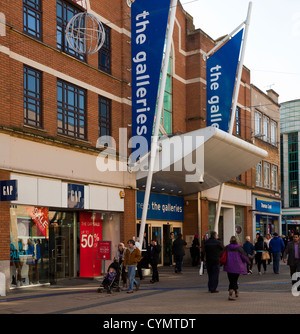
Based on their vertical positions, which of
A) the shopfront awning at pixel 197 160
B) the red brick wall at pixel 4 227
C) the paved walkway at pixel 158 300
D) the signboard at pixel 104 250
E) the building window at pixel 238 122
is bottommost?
the paved walkway at pixel 158 300

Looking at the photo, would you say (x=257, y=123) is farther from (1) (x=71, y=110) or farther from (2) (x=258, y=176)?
(1) (x=71, y=110)

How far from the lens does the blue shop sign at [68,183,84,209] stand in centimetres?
1708

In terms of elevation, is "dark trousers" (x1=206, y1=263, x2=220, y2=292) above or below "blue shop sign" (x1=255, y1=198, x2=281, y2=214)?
below

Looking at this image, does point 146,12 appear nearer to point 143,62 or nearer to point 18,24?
point 143,62

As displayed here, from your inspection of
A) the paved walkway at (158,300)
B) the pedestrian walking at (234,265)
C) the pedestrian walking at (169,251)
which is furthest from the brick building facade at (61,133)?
the pedestrian walking at (234,265)

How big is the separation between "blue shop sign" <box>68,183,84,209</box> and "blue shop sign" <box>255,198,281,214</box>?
19.4 meters

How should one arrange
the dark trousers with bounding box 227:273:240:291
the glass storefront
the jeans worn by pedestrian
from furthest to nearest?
the glass storefront
the jeans worn by pedestrian
the dark trousers with bounding box 227:273:240:291

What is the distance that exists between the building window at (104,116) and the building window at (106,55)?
1340mm

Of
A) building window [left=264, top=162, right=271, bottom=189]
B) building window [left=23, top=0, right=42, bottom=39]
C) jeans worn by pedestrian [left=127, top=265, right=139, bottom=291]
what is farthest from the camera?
building window [left=264, top=162, right=271, bottom=189]

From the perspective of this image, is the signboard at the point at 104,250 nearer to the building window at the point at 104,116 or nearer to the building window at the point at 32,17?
the building window at the point at 104,116

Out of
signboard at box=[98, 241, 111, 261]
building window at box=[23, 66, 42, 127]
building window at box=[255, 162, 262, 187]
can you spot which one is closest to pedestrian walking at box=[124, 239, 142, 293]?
signboard at box=[98, 241, 111, 261]

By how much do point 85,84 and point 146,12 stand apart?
360cm

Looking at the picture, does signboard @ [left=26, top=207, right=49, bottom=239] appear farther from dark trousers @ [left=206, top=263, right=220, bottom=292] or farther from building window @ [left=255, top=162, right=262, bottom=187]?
building window @ [left=255, top=162, right=262, bottom=187]

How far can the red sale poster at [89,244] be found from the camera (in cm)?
1833
